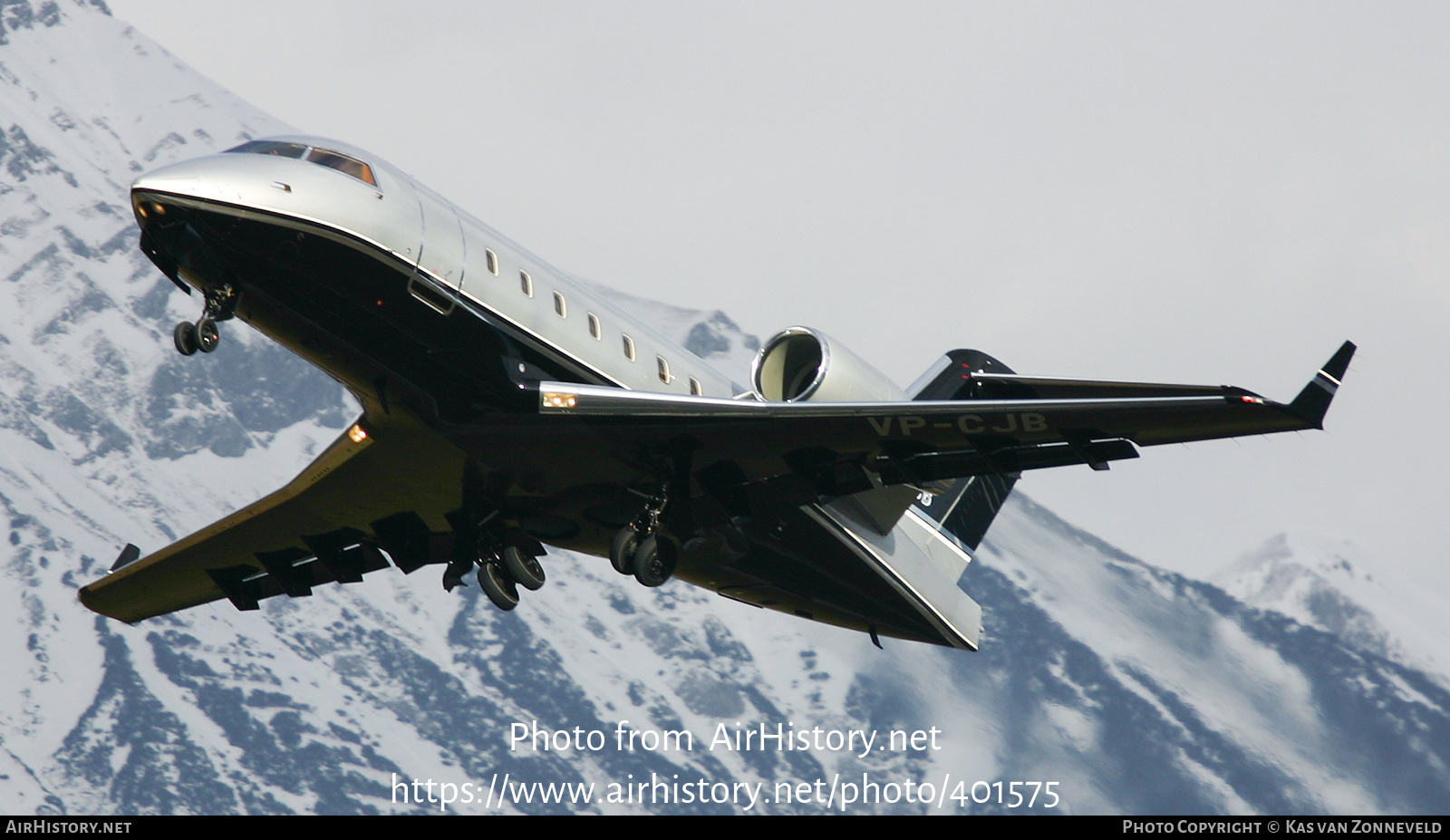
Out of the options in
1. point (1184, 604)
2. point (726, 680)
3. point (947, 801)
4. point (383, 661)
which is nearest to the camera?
point (947, 801)

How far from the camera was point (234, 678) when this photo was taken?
17900cm

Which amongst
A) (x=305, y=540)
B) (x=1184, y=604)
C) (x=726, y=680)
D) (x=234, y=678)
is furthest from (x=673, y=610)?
(x=305, y=540)

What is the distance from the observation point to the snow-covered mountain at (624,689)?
271ft

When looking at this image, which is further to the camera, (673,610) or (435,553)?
(673,610)

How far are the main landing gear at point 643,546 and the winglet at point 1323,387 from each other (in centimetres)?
845

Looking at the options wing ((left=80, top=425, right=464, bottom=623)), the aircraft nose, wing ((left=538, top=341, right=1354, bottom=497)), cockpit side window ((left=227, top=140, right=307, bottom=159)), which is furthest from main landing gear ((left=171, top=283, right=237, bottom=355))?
wing ((left=538, top=341, right=1354, bottom=497))

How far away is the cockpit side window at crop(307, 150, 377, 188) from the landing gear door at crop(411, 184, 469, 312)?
707 millimetres

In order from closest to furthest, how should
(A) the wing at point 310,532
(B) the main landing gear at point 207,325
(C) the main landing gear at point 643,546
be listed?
(B) the main landing gear at point 207,325
(C) the main landing gear at point 643,546
(A) the wing at point 310,532

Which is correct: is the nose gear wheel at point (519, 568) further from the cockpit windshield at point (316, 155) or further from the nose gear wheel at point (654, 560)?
the cockpit windshield at point (316, 155)

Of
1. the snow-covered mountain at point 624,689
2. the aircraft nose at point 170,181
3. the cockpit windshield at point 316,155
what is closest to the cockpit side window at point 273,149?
the cockpit windshield at point 316,155

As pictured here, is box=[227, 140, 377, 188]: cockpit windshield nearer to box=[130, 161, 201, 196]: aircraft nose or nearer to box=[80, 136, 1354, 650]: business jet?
box=[80, 136, 1354, 650]: business jet

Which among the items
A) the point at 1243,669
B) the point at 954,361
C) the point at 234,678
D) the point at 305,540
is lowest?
the point at 234,678

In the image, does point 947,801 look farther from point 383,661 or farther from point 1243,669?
point 383,661
